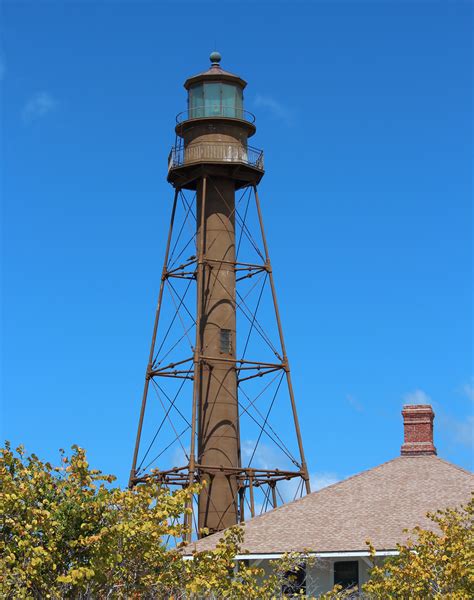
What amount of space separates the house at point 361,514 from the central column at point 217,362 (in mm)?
6197

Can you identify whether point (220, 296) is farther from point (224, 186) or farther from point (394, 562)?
point (394, 562)

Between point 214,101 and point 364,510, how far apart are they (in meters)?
17.0

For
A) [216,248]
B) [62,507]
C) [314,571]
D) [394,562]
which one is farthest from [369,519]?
[62,507]

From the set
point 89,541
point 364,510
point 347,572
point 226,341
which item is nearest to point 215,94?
point 226,341

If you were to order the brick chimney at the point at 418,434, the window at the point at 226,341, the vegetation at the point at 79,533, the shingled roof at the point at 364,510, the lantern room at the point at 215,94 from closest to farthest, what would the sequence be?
the vegetation at the point at 79,533 → the shingled roof at the point at 364,510 → the brick chimney at the point at 418,434 → the window at the point at 226,341 → the lantern room at the point at 215,94

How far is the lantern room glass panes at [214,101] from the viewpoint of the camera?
46312mm

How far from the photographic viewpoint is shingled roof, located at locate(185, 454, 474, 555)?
33562mm

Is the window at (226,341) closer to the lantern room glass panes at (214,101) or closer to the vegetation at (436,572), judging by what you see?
the lantern room glass panes at (214,101)

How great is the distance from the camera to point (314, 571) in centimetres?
3400

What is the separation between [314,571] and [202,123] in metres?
17.9

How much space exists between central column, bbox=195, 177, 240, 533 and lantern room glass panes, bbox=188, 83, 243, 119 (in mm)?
2550

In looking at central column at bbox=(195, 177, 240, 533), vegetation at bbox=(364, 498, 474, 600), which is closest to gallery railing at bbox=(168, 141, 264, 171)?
central column at bbox=(195, 177, 240, 533)

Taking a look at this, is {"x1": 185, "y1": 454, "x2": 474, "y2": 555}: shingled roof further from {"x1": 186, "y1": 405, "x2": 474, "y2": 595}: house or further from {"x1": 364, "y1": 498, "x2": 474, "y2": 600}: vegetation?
{"x1": 364, "y1": 498, "x2": 474, "y2": 600}: vegetation

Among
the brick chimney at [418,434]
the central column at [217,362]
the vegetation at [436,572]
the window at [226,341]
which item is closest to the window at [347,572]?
the brick chimney at [418,434]
